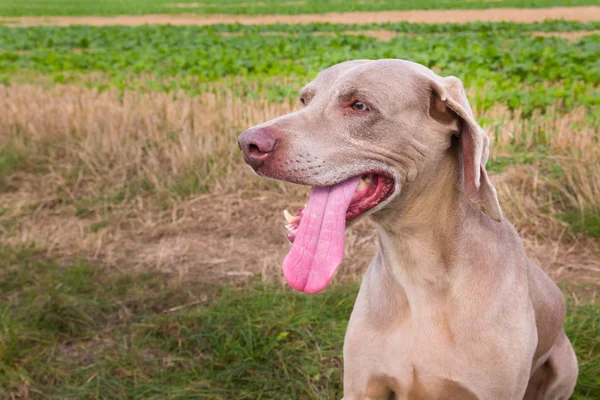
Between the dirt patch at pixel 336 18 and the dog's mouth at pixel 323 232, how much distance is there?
28.4 metres

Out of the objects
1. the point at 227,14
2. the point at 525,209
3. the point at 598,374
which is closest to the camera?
the point at 598,374

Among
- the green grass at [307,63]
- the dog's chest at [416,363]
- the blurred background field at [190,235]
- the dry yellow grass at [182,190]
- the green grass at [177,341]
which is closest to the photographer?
the dog's chest at [416,363]

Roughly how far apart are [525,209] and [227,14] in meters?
35.0

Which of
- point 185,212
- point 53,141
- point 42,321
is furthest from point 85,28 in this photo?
point 42,321

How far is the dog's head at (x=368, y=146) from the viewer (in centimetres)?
254

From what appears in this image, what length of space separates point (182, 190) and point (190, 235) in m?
0.69

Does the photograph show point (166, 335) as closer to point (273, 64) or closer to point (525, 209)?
point (525, 209)

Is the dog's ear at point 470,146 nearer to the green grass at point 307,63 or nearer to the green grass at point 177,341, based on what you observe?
the green grass at point 177,341

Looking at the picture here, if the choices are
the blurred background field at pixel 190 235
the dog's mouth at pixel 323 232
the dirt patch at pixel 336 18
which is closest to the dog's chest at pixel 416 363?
the dog's mouth at pixel 323 232

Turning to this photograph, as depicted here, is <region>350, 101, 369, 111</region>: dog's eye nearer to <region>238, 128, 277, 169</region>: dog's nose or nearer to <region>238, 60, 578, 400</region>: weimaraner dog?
<region>238, 60, 578, 400</region>: weimaraner dog

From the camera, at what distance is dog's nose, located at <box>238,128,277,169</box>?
244 centimetres

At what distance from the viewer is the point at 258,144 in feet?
8.01

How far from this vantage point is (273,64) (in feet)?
42.9

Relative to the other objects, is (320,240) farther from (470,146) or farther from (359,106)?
(470,146)
